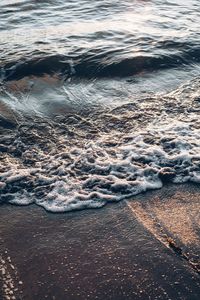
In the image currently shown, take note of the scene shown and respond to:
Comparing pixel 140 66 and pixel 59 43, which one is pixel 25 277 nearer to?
pixel 140 66

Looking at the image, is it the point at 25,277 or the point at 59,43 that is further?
the point at 59,43

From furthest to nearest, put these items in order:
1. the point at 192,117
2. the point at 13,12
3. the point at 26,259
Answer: the point at 13,12 < the point at 192,117 < the point at 26,259

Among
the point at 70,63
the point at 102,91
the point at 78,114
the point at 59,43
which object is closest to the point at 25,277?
the point at 78,114

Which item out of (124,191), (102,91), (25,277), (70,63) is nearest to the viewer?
(25,277)

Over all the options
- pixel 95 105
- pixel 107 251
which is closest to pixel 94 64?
pixel 95 105

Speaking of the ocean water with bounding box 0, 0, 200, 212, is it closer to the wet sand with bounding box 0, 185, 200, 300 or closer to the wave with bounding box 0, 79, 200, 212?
the wave with bounding box 0, 79, 200, 212

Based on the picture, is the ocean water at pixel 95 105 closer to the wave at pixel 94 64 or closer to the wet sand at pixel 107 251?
the wave at pixel 94 64
